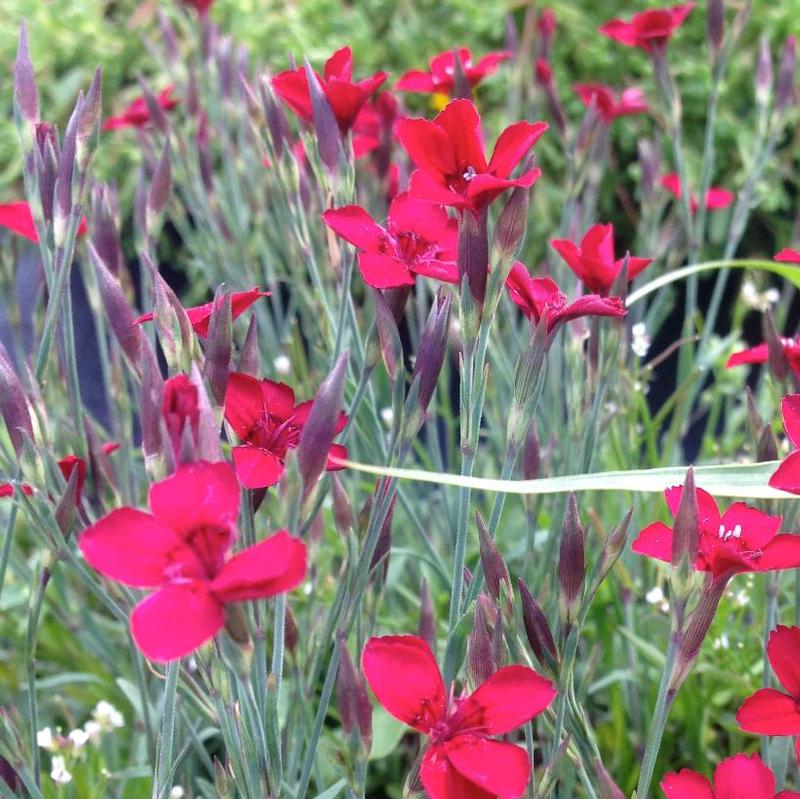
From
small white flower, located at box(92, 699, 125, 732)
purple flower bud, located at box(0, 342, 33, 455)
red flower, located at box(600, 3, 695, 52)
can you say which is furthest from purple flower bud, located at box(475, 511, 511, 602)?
red flower, located at box(600, 3, 695, 52)

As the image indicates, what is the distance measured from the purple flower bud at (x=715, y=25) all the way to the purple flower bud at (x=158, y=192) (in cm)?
54

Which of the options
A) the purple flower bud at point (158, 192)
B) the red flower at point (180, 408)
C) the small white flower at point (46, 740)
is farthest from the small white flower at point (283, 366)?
the red flower at point (180, 408)

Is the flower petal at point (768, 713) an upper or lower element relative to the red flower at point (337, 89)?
lower

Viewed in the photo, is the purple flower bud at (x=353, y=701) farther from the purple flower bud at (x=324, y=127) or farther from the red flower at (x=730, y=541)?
the purple flower bud at (x=324, y=127)

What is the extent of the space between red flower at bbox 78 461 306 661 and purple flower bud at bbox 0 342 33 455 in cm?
20

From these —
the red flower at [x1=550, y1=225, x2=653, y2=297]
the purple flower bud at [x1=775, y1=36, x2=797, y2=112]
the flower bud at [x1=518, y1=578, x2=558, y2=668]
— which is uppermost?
the red flower at [x1=550, y1=225, x2=653, y2=297]

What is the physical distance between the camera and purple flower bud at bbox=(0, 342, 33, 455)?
562 mm

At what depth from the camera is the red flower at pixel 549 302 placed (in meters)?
0.51

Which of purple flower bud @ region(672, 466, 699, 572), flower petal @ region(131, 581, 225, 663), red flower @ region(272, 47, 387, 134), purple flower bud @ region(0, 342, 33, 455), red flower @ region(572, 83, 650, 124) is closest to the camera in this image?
flower petal @ region(131, 581, 225, 663)

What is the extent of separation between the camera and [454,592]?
57 centimetres

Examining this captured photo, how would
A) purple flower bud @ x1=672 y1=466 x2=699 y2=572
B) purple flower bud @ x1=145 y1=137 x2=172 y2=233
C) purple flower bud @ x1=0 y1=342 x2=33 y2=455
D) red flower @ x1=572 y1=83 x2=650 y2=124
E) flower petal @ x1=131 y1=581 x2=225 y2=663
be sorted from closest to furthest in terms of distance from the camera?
flower petal @ x1=131 y1=581 x2=225 y2=663, purple flower bud @ x1=672 y1=466 x2=699 y2=572, purple flower bud @ x1=0 y1=342 x2=33 y2=455, purple flower bud @ x1=145 y1=137 x2=172 y2=233, red flower @ x1=572 y1=83 x2=650 y2=124

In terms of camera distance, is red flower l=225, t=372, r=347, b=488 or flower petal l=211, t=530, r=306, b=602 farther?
red flower l=225, t=372, r=347, b=488

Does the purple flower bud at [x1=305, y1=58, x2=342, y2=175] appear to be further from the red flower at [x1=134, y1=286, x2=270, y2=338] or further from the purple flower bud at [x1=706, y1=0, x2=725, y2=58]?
the purple flower bud at [x1=706, y1=0, x2=725, y2=58]

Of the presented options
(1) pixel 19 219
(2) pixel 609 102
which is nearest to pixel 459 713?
(1) pixel 19 219
